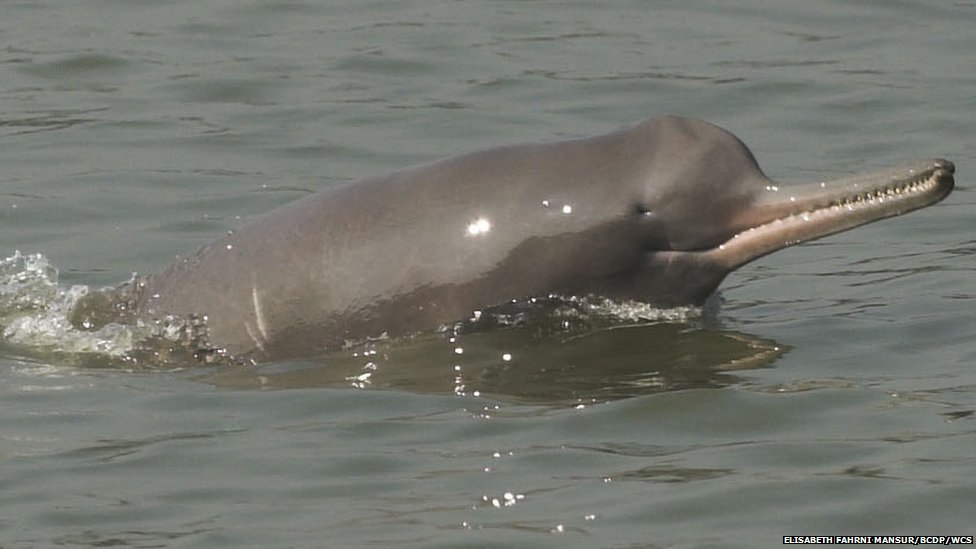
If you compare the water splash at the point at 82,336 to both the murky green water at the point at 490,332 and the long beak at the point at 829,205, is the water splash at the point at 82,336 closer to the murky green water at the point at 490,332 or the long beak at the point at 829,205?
the murky green water at the point at 490,332

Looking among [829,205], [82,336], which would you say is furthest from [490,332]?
[82,336]

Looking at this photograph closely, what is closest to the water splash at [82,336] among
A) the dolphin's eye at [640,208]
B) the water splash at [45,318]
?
the water splash at [45,318]

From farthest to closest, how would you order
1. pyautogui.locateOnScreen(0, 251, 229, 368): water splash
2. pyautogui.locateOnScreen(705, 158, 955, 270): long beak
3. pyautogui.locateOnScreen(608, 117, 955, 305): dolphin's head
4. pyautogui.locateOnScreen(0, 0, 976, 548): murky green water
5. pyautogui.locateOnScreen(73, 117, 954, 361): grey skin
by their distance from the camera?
pyautogui.locateOnScreen(0, 251, 229, 368): water splash → pyautogui.locateOnScreen(73, 117, 954, 361): grey skin → pyautogui.locateOnScreen(608, 117, 955, 305): dolphin's head → pyautogui.locateOnScreen(705, 158, 955, 270): long beak → pyautogui.locateOnScreen(0, 0, 976, 548): murky green water

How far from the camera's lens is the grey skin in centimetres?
1000

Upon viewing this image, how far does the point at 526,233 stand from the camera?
10125 millimetres

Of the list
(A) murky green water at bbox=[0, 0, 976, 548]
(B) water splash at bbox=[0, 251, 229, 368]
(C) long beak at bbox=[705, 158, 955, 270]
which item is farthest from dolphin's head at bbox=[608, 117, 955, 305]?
(B) water splash at bbox=[0, 251, 229, 368]

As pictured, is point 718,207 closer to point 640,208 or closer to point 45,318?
point 640,208

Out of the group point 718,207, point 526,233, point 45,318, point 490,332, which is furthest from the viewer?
point 45,318

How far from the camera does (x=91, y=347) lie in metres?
10.8

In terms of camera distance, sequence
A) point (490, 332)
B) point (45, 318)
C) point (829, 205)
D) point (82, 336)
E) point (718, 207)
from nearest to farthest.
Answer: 1. point (829, 205)
2. point (718, 207)
3. point (490, 332)
4. point (82, 336)
5. point (45, 318)

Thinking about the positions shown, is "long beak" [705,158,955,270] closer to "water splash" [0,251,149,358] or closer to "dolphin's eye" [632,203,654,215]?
"dolphin's eye" [632,203,654,215]

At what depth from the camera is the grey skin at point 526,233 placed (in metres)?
10.0

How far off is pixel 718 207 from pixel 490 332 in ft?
3.73

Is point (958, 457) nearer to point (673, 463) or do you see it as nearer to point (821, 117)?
point (673, 463)
